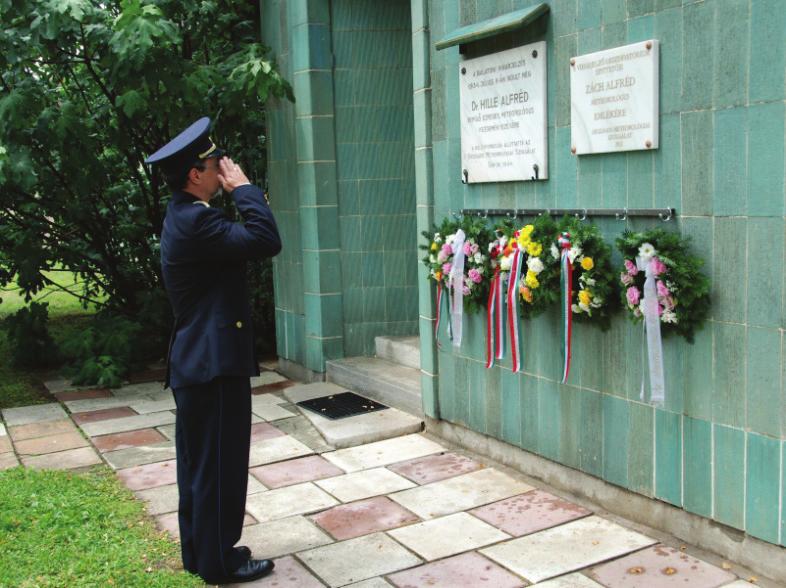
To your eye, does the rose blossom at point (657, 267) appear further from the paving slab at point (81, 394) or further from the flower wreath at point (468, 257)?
the paving slab at point (81, 394)

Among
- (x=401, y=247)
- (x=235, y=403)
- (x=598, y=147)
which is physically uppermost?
(x=598, y=147)

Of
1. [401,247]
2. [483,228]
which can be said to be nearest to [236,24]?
[401,247]

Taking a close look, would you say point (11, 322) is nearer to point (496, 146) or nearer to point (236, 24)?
point (236, 24)

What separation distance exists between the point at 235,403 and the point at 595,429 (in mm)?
1755

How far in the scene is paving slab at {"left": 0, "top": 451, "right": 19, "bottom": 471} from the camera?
5480 mm

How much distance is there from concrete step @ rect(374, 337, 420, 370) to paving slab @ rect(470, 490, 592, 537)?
2.17 m

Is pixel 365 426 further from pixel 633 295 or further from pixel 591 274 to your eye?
pixel 633 295

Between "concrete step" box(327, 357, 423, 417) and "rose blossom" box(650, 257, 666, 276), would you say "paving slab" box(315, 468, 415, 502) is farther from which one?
"rose blossom" box(650, 257, 666, 276)

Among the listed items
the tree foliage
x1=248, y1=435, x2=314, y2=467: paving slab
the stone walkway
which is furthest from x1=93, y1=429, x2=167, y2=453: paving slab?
the tree foliage

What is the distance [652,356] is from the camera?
3777mm

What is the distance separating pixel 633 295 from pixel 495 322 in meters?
1.14

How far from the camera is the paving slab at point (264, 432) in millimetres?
5906

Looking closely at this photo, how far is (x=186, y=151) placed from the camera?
3.58m

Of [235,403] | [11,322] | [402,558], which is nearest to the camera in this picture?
[235,403]
